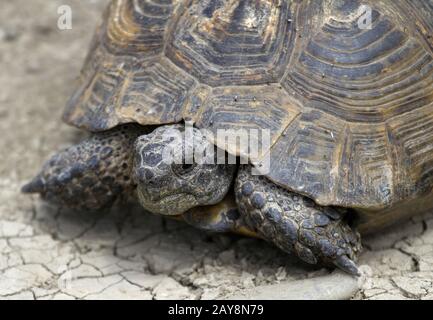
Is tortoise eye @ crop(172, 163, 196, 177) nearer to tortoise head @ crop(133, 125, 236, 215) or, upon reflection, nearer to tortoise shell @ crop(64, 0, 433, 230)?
tortoise head @ crop(133, 125, 236, 215)

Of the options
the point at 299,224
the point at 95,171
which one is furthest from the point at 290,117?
the point at 95,171

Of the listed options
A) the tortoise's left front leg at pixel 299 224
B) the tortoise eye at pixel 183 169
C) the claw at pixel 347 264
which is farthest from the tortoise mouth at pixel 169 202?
the claw at pixel 347 264

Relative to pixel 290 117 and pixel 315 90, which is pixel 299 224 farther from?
pixel 315 90

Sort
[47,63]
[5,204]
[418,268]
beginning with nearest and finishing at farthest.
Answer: [418,268]
[5,204]
[47,63]

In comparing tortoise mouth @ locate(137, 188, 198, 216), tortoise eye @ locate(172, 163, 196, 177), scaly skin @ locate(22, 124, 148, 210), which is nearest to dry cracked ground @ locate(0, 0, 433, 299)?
scaly skin @ locate(22, 124, 148, 210)

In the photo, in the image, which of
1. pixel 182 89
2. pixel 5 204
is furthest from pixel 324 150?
pixel 5 204

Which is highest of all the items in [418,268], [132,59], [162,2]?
[162,2]

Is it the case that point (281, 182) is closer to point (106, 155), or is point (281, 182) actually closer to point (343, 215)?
point (343, 215)
